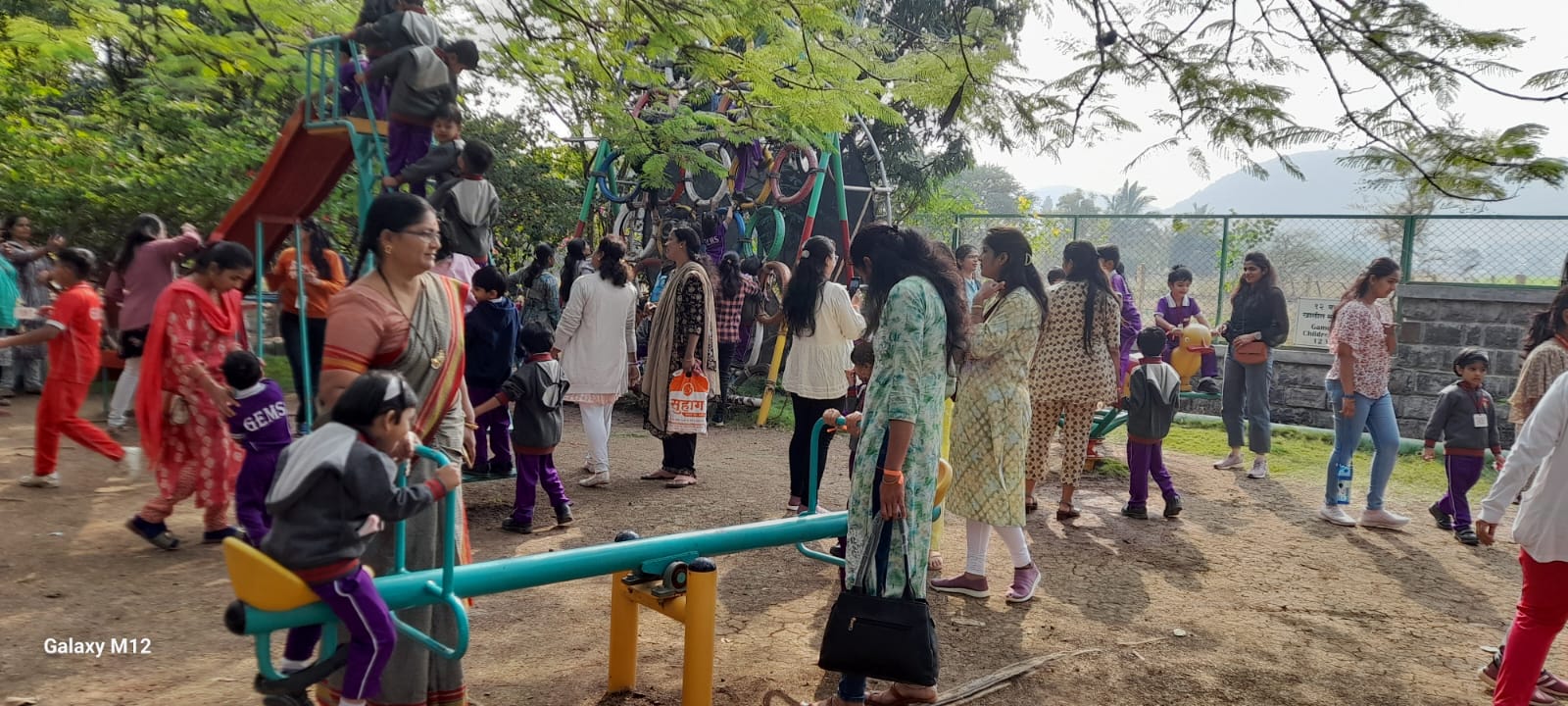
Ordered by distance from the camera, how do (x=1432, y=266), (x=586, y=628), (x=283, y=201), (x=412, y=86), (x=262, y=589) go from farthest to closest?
(x=1432, y=266) → (x=283, y=201) → (x=412, y=86) → (x=586, y=628) → (x=262, y=589)

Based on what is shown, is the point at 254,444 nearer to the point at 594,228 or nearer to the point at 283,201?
the point at 283,201

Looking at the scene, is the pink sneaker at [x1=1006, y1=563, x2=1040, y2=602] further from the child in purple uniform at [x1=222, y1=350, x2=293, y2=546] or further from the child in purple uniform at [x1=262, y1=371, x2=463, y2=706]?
the child in purple uniform at [x1=222, y1=350, x2=293, y2=546]

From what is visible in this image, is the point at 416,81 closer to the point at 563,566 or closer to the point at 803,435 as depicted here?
the point at 803,435

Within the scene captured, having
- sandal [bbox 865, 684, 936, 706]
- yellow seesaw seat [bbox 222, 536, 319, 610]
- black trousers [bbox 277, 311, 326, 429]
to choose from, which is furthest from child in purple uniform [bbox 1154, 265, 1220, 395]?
yellow seesaw seat [bbox 222, 536, 319, 610]

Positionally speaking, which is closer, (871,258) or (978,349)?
(871,258)

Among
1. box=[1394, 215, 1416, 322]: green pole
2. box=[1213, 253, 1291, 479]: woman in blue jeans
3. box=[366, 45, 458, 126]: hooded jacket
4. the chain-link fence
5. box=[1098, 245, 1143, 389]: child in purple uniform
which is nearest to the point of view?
box=[366, 45, 458, 126]: hooded jacket

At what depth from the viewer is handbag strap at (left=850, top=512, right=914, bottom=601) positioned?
322cm

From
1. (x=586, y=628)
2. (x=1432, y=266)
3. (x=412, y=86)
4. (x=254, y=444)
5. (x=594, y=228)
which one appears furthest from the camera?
(x=594, y=228)

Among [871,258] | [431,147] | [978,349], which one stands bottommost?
[978,349]

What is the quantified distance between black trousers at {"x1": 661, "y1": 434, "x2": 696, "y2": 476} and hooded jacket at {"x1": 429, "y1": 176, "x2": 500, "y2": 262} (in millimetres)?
2040

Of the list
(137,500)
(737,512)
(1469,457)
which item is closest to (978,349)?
(737,512)

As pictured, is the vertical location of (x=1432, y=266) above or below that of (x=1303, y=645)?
above

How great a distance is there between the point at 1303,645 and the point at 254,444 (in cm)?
484

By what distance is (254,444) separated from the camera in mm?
4484
